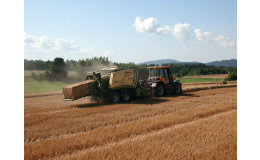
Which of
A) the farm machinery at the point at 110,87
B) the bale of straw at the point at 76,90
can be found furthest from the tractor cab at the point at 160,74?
the bale of straw at the point at 76,90

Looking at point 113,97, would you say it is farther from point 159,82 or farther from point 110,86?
point 159,82

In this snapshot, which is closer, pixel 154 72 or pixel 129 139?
pixel 129 139

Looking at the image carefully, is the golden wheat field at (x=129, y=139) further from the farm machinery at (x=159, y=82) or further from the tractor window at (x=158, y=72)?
the tractor window at (x=158, y=72)

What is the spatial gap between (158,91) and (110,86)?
4386mm

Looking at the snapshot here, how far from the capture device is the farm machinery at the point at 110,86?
12.9 meters

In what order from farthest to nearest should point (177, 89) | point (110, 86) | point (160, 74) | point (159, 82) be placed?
1. point (177, 89)
2. point (160, 74)
3. point (159, 82)
4. point (110, 86)

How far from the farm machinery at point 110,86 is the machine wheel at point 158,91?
146cm

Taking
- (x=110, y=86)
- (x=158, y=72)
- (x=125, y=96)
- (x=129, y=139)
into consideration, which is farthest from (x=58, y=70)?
(x=129, y=139)

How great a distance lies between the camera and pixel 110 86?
13.8 m

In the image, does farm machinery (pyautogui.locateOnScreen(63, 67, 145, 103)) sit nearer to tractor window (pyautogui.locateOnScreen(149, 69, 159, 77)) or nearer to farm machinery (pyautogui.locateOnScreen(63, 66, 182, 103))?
farm machinery (pyautogui.locateOnScreen(63, 66, 182, 103))
